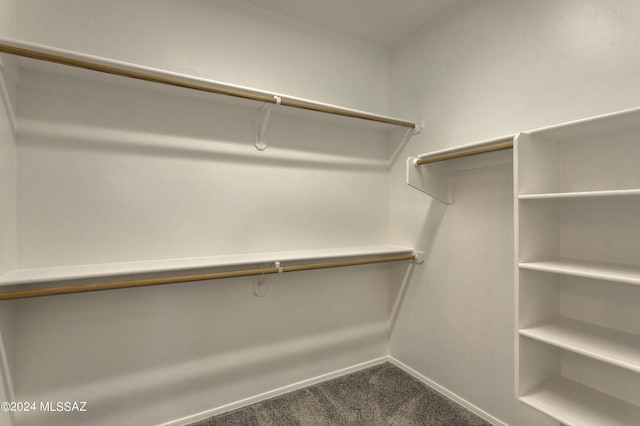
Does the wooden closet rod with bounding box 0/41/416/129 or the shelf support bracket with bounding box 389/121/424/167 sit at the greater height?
the wooden closet rod with bounding box 0/41/416/129

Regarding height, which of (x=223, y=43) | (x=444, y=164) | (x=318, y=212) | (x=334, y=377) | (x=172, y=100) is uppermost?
(x=223, y=43)

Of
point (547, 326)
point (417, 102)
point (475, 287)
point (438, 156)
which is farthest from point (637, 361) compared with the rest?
point (417, 102)

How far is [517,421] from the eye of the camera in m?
1.49

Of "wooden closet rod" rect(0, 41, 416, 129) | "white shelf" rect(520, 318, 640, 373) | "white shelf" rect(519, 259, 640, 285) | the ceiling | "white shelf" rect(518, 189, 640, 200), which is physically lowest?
"white shelf" rect(520, 318, 640, 373)

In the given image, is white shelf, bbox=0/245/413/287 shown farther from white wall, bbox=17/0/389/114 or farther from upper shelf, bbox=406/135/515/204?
white wall, bbox=17/0/389/114

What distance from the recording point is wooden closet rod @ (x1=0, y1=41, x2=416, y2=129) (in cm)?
110

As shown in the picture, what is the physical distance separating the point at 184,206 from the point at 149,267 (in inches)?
15.2

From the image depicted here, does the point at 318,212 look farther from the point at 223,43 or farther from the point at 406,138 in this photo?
the point at 223,43

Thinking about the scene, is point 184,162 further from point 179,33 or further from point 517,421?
point 517,421

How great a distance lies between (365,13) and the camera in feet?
6.23

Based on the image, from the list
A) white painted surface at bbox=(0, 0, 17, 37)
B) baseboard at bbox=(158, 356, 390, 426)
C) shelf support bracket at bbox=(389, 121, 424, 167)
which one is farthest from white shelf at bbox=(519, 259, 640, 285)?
white painted surface at bbox=(0, 0, 17, 37)

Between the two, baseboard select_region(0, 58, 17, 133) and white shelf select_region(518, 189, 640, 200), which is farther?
baseboard select_region(0, 58, 17, 133)

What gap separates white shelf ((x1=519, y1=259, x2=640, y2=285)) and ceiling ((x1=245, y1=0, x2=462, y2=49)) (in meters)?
1.62

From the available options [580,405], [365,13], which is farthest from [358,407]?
[365,13]
